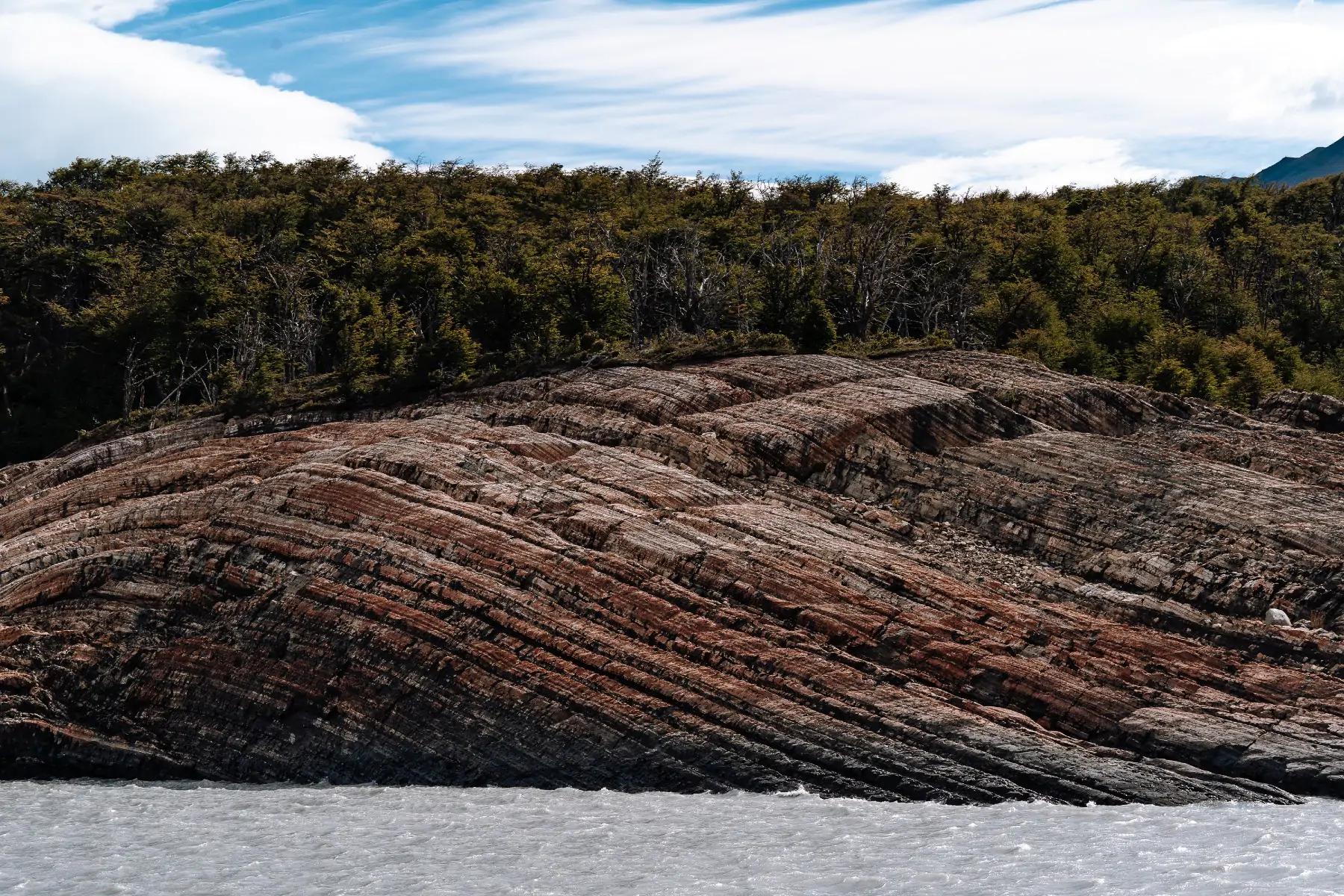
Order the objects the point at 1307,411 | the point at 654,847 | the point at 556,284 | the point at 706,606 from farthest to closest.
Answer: the point at 556,284 → the point at 1307,411 → the point at 706,606 → the point at 654,847

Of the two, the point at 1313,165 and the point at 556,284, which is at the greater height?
the point at 1313,165

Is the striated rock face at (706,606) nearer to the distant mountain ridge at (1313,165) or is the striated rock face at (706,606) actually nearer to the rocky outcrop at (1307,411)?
the rocky outcrop at (1307,411)

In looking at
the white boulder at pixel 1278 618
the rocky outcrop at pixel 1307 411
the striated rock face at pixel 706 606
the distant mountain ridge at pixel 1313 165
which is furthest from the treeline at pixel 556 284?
the distant mountain ridge at pixel 1313 165

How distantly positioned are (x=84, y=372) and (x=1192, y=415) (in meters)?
44.7

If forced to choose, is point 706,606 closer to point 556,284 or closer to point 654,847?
point 654,847

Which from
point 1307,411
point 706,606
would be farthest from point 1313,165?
point 706,606

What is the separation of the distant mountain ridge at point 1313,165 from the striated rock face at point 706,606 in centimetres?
17468

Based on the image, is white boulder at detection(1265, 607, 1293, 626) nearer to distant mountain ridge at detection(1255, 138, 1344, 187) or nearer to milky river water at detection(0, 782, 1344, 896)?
milky river water at detection(0, 782, 1344, 896)

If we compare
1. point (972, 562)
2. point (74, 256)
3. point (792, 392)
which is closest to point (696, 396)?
point (792, 392)

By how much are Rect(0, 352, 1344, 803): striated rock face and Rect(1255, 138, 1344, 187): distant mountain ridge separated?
175 meters

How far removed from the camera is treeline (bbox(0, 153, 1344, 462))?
1539 inches

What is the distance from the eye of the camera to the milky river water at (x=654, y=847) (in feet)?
53.4

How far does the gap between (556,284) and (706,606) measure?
18798mm

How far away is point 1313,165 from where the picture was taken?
18325 centimetres
